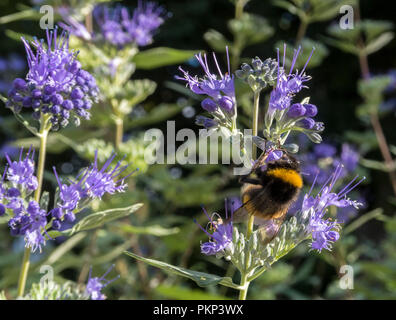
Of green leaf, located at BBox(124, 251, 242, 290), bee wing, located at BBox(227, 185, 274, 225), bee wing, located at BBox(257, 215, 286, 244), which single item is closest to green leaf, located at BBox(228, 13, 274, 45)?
bee wing, located at BBox(227, 185, 274, 225)

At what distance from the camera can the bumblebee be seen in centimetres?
Result: 183

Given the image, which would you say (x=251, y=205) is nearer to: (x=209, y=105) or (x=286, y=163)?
(x=286, y=163)

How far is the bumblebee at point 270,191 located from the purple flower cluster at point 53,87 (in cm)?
70

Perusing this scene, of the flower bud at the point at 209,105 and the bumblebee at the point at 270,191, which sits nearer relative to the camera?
the flower bud at the point at 209,105

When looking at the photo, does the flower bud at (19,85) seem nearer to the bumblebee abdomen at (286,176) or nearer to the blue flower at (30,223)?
the blue flower at (30,223)

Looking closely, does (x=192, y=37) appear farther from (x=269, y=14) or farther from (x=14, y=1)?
(x=14, y=1)

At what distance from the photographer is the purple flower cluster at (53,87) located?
5.90 ft

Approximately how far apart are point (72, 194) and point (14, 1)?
4.93 m

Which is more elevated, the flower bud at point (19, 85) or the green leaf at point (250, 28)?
the green leaf at point (250, 28)

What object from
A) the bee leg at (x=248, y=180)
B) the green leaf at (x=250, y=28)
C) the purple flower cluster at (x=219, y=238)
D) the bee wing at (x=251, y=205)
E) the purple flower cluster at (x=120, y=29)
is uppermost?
the green leaf at (x=250, y=28)

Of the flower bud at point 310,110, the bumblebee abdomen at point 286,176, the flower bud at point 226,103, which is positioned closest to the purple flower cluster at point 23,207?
the flower bud at point 226,103

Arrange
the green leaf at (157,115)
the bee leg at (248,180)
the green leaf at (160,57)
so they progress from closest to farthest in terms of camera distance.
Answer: the bee leg at (248,180) → the green leaf at (160,57) → the green leaf at (157,115)
